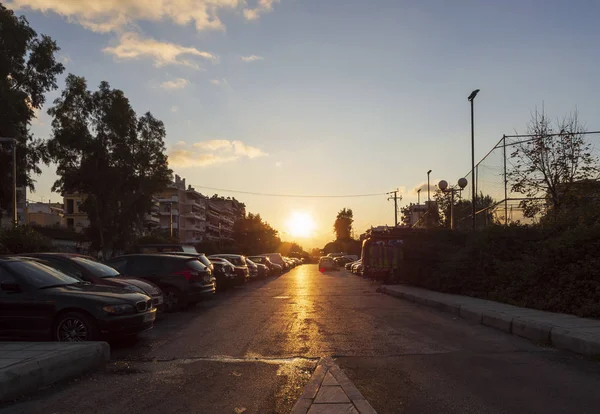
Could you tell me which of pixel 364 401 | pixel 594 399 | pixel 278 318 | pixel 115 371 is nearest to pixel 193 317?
pixel 278 318

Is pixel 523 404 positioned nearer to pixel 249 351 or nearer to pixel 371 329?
pixel 249 351

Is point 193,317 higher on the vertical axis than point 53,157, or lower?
lower

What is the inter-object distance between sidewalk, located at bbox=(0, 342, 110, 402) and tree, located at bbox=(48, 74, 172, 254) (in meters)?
39.2

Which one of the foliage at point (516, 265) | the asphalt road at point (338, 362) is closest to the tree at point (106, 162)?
the foliage at point (516, 265)

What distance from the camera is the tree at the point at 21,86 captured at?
1225 inches

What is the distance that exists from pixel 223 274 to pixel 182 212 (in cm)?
8959

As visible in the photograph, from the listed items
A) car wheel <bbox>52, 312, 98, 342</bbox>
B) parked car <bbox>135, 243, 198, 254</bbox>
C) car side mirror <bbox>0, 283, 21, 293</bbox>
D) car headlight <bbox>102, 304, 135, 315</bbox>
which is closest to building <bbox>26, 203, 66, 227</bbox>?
parked car <bbox>135, 243, 198, 254</bbox>

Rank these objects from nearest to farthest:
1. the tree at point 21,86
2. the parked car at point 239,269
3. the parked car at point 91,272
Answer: the parked car at point 91,272 → the parked car at point 239,269 → the tree at point 21,86

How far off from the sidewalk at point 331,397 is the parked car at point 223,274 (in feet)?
51.2

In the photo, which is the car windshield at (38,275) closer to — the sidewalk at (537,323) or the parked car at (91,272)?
the parked car at (91,272)

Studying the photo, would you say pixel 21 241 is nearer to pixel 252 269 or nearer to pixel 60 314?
pixel 60 314

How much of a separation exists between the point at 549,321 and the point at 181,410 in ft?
24.8

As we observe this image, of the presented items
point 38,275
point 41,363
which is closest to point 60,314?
point 38,275

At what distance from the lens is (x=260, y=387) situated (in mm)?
6188
